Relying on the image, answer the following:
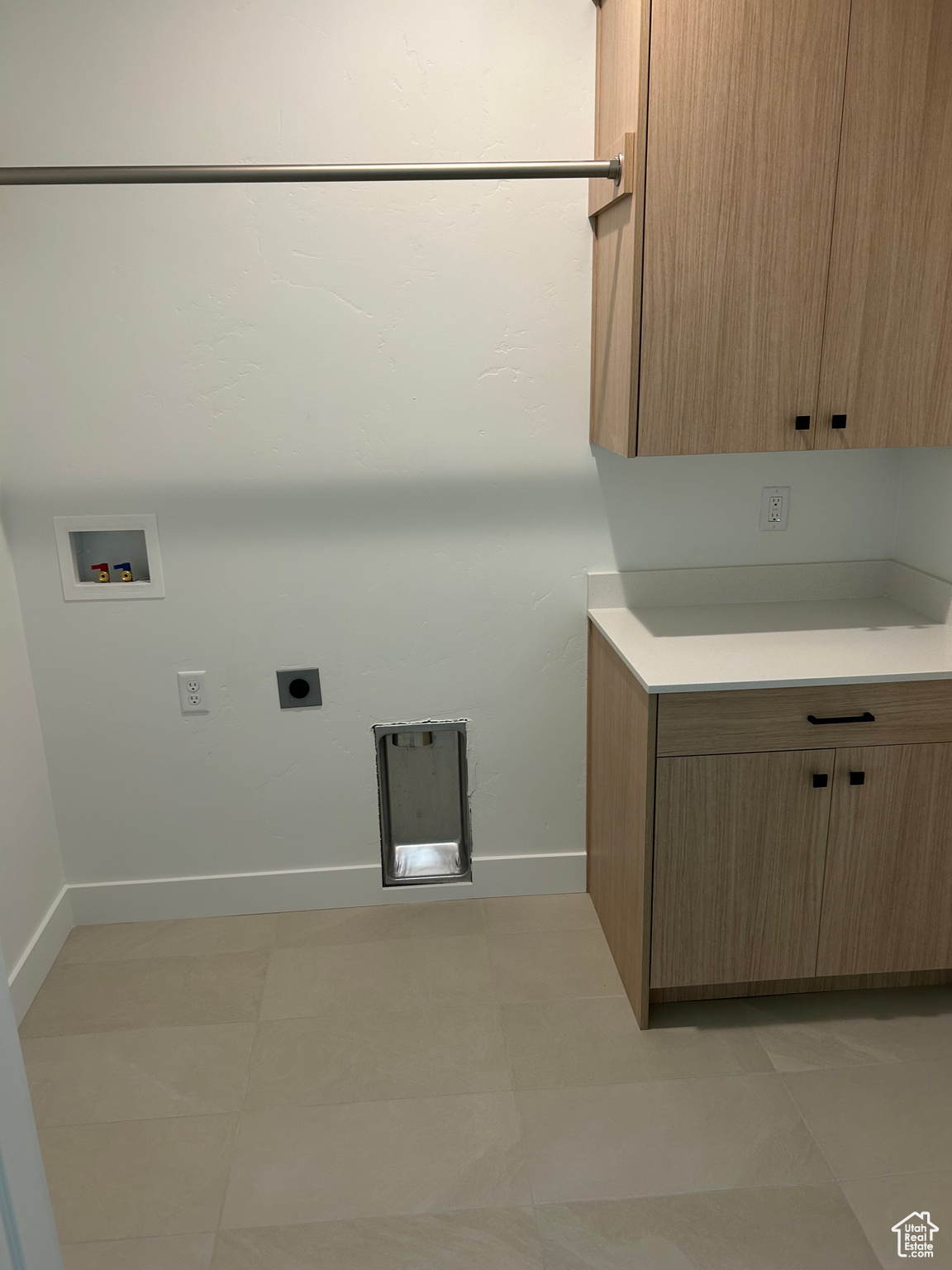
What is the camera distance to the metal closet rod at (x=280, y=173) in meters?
1.66

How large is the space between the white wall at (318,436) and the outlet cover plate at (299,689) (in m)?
0.03

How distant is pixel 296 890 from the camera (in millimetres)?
2615

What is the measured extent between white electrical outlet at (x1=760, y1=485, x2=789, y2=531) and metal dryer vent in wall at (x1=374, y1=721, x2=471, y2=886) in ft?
3.28

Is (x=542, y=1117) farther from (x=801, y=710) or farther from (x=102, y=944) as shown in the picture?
(x=102, y=944)

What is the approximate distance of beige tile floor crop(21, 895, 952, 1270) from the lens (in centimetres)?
162

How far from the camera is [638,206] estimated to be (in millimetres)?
1843

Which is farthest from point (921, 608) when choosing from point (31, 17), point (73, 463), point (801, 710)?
point (31, 17)

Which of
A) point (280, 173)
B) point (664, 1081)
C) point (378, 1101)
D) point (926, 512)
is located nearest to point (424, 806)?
point (378, 1101)

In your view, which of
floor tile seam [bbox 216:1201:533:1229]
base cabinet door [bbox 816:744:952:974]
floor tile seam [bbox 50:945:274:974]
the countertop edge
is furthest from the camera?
floor tile seam [bbox 50:945:274:974]

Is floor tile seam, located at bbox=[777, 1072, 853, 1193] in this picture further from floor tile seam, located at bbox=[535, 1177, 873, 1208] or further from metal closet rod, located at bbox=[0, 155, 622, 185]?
metal closet rod, located at bbox=[0, 155, 622, 185]

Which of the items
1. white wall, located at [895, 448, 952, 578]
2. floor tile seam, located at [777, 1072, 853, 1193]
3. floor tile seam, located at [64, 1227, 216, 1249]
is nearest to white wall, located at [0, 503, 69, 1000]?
floor tile seam, located at [64, 1227, 216, 1249]

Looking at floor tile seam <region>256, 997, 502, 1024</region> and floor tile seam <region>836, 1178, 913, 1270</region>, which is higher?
floor tile seam <region>256, 997, 502, 1024</region>

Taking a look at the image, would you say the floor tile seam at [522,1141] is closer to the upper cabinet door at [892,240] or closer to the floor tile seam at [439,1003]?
the floor tile seam at [439,1003]

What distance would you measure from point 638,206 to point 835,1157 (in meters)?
1.90
